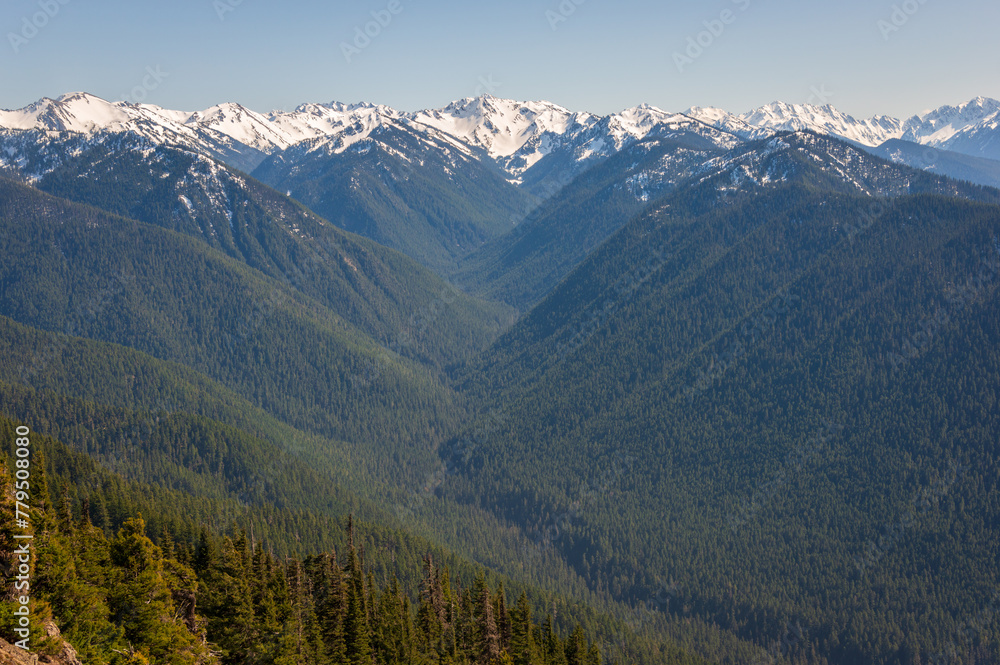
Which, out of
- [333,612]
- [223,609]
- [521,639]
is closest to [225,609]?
[223,609]

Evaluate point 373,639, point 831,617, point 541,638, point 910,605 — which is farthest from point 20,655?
point 910,605

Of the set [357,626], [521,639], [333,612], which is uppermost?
[333,612]

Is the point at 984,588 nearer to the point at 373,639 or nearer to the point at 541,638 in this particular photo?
the point at 541,638

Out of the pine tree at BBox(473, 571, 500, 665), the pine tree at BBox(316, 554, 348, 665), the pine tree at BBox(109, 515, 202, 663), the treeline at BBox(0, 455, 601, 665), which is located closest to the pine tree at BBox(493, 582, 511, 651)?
the treeline at BBox(0, 455, 601, 665)

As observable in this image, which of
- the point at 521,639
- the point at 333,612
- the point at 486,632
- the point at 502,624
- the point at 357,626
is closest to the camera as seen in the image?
the point at 357,626

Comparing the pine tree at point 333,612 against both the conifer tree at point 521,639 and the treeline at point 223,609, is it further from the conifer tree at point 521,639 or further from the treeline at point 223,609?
the conifer tree at point 521,639

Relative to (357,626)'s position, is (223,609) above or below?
above

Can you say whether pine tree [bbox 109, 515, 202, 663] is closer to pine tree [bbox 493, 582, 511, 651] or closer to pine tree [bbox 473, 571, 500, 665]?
pine tree [bbox 473, 571, 500, 665]

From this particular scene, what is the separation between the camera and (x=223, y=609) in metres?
63.2

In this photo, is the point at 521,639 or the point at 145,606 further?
the point at 521,639

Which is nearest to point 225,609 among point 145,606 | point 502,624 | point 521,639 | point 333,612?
point 145,606

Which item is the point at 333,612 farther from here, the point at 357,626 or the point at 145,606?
the point at 145,606

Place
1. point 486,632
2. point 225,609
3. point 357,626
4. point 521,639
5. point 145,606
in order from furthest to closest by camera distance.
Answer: point 521,639 < point 486,632 < point 357,626 < point 225,609 < point 145,606

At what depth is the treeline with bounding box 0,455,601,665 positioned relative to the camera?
145ft
